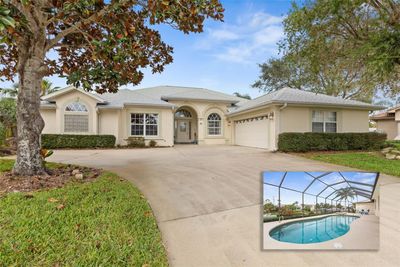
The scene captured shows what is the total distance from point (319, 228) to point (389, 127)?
30.2 metres

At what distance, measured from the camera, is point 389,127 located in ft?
80.5

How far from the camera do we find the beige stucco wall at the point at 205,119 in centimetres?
1908

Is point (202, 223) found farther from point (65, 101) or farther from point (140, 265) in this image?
point (65, 101)

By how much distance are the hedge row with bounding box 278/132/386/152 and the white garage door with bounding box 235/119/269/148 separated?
1878mm

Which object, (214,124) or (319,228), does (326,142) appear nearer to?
(214,124)

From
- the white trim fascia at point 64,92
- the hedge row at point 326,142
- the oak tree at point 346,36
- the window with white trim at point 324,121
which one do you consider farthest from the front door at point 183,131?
the oak tree at point 346,36

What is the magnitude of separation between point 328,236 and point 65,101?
16682 millimetres

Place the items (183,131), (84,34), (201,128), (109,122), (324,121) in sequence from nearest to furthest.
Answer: (84,34) → (324,121) → (109,122) → (201,128) → (183,131)

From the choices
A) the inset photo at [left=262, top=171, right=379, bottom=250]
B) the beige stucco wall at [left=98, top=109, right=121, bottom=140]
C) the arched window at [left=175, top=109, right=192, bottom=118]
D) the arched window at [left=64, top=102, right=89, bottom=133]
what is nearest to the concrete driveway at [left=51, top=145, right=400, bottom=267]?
the inset photo at [left=262, top=171, right=379, bottom=250]

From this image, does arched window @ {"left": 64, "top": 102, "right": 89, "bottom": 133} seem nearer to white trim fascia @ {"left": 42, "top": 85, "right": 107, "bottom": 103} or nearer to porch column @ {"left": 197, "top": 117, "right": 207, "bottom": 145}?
white trim fascia @ {"left": 42, "top": 85, "right": 107, "bottom": 103}

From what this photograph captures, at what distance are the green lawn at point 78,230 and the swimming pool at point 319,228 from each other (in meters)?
1.44

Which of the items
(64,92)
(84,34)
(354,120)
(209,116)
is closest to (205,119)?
(209,116)

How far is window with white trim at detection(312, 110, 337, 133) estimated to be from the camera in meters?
13.7

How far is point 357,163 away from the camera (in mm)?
8844
